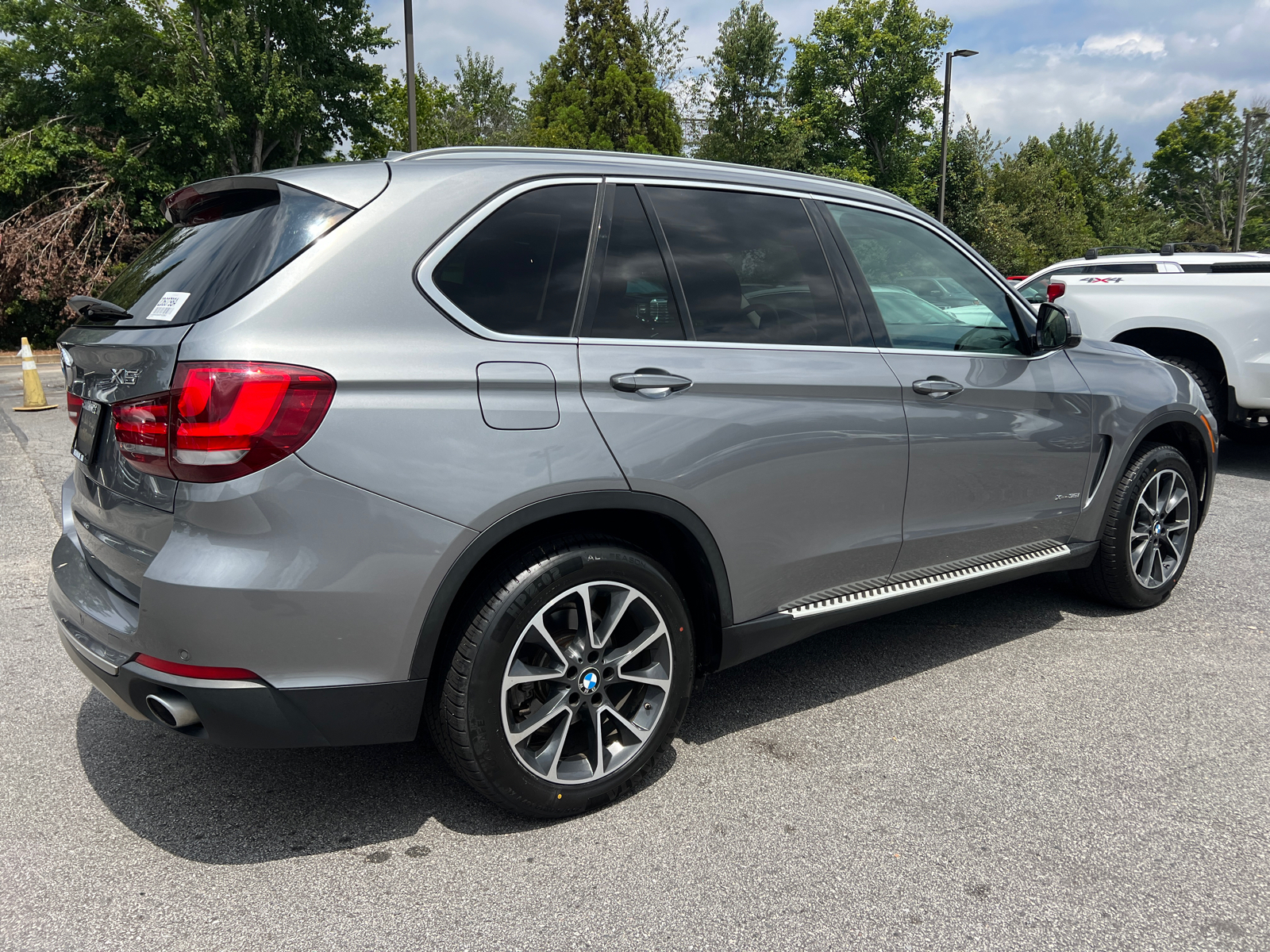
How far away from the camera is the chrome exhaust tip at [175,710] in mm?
2250

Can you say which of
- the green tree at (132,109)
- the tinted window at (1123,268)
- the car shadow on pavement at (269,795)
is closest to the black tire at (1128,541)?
the car shadow on pavement at (269,795)

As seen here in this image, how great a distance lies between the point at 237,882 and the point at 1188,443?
4624mm

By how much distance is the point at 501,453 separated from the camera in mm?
2373

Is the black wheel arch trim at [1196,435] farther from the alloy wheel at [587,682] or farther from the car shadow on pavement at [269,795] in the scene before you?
the car shadow on pavement at [269,795]

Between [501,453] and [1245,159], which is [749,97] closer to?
[1245,159]

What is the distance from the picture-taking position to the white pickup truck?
24.4 ft

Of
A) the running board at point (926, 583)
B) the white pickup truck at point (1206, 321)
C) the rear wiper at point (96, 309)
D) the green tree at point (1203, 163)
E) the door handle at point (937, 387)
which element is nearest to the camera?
the rear wiper at point (96, 309)

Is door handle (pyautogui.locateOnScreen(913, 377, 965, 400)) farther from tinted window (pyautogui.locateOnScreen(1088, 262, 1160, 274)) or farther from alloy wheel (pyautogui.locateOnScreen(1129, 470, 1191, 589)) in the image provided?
tinted window (pyautogui.locateOnScreen(1088, 262, 1160, 274))

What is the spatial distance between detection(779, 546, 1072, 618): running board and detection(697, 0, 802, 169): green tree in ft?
109

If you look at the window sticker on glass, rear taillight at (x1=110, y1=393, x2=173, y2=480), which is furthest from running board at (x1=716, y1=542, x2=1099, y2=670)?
the window sticker on glass

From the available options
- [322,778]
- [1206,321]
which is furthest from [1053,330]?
[1206,321]

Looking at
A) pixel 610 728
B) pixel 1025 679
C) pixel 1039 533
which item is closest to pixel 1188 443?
pixel 1039 533

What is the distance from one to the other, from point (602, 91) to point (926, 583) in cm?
3888

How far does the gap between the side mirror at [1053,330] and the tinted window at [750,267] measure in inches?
42.9
